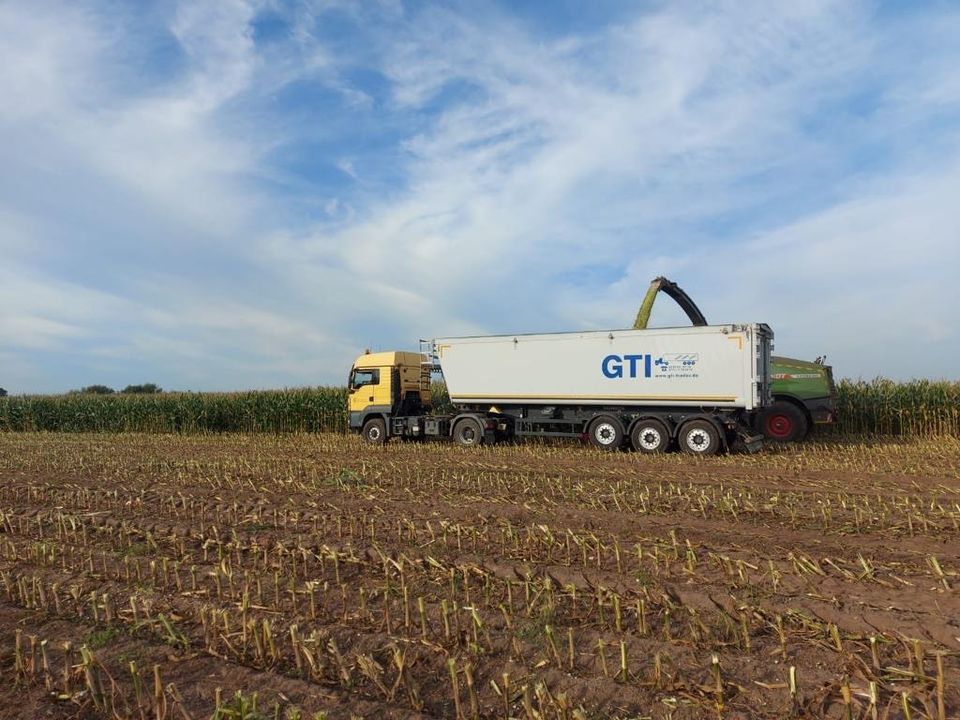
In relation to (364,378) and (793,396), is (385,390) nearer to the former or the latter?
(364,378)

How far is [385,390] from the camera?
67.1 ft

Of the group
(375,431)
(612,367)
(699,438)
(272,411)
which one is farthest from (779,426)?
(272,411)

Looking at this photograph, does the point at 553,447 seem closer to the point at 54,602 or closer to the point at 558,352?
the point at 558,352

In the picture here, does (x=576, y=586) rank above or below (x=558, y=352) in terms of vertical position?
below

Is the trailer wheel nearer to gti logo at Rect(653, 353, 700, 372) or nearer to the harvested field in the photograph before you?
gti logo at Rect(653, 353, 700, 372)

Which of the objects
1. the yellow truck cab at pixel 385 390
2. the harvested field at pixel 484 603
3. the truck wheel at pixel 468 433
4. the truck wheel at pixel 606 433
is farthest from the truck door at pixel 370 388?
the harvested field at pixel 484 603

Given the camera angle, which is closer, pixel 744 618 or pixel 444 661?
pixel 444 661

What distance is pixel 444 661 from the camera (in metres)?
4.25

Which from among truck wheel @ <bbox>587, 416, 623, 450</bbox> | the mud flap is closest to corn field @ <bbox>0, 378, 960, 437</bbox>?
truck wheel @ <bbox>587, 416, 623, 450</bbox>

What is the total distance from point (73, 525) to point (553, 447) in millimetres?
12347

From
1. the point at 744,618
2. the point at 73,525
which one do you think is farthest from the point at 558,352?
the point at 744,618

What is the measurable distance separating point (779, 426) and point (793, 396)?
91 centimetres

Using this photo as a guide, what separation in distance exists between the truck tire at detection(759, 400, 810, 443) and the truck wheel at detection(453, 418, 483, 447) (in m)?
7.89

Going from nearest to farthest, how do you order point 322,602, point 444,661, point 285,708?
point 285,708
point 444,661
point 322,602
